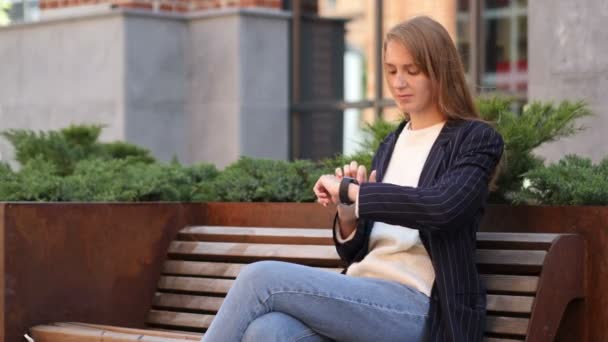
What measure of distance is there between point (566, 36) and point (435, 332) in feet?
12.5

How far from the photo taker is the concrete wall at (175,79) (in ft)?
33.4

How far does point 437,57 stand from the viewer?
3920 mm

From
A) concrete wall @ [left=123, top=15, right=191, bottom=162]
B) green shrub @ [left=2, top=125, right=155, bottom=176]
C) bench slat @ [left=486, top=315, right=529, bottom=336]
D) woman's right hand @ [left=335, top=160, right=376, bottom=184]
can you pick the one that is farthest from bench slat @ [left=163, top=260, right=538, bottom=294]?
concrete wall @ [left=123, top=15, right=191, bottom=162]

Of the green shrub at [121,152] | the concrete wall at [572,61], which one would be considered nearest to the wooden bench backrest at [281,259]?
the green shrub at [121,152]

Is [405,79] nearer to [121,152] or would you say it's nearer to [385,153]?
[385,153]

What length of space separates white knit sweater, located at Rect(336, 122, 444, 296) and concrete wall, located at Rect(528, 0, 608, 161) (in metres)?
2.88

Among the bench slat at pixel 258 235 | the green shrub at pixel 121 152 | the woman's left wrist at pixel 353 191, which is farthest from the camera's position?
the green shrub at pixel 121 152

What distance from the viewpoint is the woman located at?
372cm

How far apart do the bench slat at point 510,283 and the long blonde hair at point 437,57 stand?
51 cm

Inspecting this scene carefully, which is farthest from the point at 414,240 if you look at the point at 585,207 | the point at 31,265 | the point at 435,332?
the point at 31,265

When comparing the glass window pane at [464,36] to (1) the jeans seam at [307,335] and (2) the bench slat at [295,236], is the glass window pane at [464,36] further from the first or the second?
(1) the jeans seam at [307,335]

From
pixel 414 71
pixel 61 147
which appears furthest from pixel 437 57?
pixel 61 147

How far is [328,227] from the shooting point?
4852 mm

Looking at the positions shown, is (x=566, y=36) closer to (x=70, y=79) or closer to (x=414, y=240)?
(x=414, y=240)
